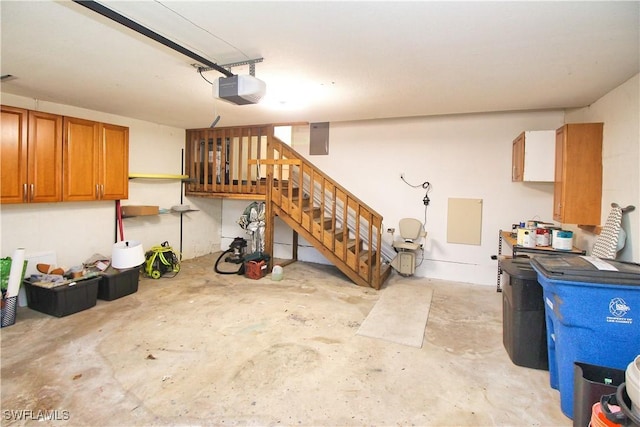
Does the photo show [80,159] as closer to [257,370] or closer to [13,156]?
[13,156]

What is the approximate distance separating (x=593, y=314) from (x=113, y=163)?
539cm

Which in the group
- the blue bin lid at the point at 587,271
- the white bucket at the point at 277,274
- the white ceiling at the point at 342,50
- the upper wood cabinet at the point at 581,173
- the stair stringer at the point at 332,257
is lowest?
the white bucket at the point at 277,274

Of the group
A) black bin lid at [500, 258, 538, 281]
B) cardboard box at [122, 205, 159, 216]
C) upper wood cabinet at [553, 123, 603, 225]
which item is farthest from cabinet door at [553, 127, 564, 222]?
cardboard box at [122, 205, 159, 216]

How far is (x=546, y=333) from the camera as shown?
2588mm

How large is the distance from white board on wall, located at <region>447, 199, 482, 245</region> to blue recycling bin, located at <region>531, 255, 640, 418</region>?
2842 millimetres

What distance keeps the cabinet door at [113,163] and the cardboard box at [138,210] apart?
533 mm

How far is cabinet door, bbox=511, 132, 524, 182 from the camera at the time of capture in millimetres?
4098

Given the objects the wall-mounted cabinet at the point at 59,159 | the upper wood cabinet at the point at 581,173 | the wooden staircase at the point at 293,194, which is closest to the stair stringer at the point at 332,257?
the wooden staircase at the point at 293,194

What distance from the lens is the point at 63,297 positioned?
350cm

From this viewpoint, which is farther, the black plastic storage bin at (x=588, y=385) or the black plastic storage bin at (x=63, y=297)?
the black plastic storage bin at (x=63, y=297)

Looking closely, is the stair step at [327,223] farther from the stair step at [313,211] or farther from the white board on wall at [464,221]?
the white board on wall at [464,221]

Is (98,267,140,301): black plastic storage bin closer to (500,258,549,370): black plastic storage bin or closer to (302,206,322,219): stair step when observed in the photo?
(302,206,322,219): stair step

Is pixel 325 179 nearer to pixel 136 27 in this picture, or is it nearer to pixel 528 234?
pixel 528 234

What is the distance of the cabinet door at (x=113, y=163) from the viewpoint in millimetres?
4340
